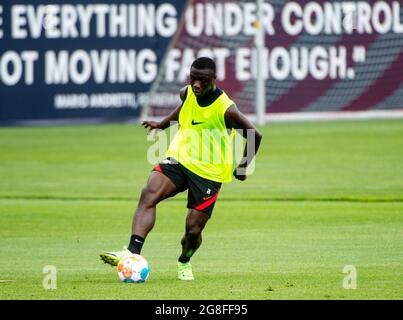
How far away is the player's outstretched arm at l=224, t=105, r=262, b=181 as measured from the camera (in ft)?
41.7

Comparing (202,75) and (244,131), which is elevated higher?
(202,75)

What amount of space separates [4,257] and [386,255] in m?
4.23

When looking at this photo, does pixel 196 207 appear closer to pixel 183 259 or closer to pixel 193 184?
pixel 193 184

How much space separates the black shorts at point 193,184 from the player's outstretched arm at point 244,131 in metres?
0.34

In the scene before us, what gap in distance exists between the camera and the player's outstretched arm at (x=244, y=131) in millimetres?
12711

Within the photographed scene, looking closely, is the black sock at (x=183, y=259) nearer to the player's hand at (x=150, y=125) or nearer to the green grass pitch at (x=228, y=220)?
the green grass pitch at (x=228, y=220)

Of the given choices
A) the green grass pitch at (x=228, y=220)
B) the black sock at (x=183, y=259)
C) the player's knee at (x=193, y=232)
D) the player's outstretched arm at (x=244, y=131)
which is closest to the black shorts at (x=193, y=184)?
the player's knee at (x=193, y=232)

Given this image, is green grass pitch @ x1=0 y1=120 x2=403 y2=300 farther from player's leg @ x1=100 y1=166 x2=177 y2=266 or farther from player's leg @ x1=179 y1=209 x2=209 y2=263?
player's leg @ x1=100 y1=166 x2=177 y2=266

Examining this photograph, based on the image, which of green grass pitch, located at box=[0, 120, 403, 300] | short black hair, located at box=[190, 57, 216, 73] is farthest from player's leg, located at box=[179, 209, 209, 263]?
short black hair, located at box=[190, 57, 216, 73]

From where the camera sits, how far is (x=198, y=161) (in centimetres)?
1279

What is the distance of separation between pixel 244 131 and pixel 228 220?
566 centimetres

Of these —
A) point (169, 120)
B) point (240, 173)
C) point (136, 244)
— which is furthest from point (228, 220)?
point (136, 244)

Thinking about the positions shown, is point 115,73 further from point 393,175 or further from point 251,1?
point 393,175

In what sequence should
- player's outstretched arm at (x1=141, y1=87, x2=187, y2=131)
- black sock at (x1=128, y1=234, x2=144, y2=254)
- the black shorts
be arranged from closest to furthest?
1. black sock at (x1=128, y1=234, x2=144, y2=254)
2. the black shorts
3. player's outstretched arm at (x1=141, y1=87, x2=187, y2=131)
